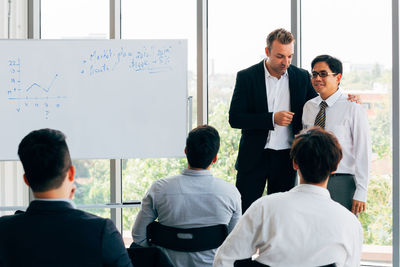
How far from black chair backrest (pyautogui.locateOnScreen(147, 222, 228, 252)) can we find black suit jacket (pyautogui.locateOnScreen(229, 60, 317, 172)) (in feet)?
3.97

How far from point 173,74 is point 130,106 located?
406 mm

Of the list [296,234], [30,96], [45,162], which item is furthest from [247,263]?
[30,96]

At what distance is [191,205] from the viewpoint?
2.16 meters

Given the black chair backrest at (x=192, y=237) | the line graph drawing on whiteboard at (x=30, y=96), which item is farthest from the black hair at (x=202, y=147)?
the line graph drawing on whiteboard at (x=30, y=96)

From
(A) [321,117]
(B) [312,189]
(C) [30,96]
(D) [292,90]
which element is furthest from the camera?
(C) [30,96]

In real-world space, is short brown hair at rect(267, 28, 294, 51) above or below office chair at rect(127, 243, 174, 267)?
above

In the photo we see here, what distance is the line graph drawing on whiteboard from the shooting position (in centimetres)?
362

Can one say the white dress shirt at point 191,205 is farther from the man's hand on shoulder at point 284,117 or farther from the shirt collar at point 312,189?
the man's hand on shoulder at point 284,117

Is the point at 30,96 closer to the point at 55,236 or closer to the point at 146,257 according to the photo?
the point at 146,257

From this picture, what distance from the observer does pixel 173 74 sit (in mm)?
3705

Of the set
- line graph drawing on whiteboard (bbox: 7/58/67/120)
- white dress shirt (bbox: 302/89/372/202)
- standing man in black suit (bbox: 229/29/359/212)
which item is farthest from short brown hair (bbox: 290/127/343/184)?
line graph drawing on whiteboard (bbox: 7/58/67/120)

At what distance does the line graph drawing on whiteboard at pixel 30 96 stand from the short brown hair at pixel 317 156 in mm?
2432

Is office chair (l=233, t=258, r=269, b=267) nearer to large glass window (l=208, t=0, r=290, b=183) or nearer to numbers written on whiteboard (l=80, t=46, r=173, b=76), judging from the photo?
numbers written on whiteboard (l=80, t=46, r=173, b=76)

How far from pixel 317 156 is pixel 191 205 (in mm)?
703
